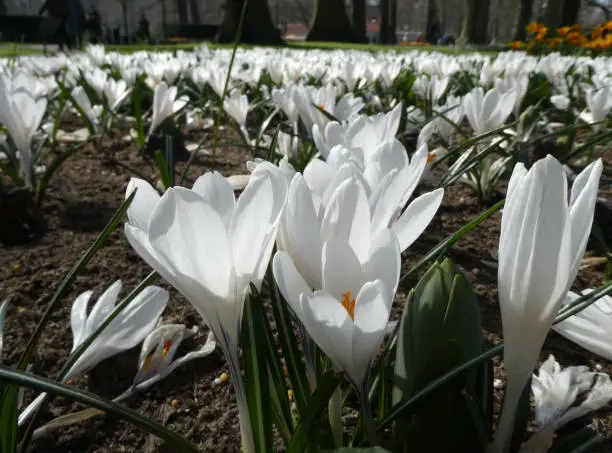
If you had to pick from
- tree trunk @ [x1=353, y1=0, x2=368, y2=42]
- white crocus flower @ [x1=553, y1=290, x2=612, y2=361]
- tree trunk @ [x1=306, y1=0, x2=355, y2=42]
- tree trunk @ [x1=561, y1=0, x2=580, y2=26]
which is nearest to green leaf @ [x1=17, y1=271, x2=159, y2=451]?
white crocus flower @ [x1=553, y1=290, x2=612, y2=361]

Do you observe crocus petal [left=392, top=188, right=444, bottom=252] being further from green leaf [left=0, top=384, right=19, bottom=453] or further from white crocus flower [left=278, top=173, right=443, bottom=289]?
green leaf [left=0, top=384, right=19, bottom=453]

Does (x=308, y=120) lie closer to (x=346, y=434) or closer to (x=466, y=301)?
(x=346, y=434)

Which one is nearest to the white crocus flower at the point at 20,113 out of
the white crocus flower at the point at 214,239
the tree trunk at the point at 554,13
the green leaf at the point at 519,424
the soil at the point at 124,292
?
the soil at the point at 124,292

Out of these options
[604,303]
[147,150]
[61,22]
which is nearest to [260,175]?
[604,303]

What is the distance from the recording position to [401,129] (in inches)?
83.4

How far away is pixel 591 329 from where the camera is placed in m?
0.59

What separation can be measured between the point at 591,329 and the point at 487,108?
1215 mm

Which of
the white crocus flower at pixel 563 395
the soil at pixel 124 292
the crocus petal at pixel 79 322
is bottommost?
the soil at pixel 124 292

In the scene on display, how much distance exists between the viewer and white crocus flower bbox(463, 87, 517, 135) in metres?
1.68

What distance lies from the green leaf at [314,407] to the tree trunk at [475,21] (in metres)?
19.3

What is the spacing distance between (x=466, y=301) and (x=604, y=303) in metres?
0.20

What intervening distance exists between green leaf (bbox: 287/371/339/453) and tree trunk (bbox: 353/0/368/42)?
24.3 metres

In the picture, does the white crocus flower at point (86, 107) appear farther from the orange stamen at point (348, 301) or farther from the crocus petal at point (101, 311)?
the orange stamen at point (348, 301)

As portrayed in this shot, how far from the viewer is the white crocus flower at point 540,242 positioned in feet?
1.45
